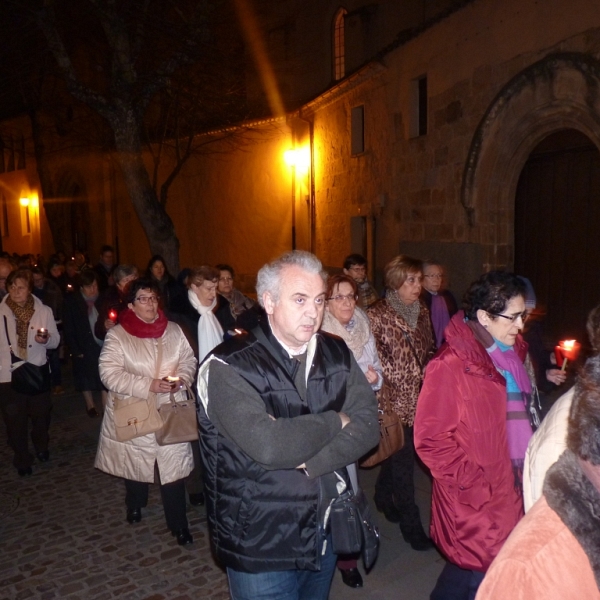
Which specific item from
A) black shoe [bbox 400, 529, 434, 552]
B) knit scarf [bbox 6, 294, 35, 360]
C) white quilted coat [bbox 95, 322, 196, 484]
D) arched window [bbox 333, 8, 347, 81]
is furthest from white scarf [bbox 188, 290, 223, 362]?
arched window [bbox 333, 8, 347, 81]

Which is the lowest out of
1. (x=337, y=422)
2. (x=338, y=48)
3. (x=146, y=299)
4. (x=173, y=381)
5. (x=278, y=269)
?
(x=173, y=381)

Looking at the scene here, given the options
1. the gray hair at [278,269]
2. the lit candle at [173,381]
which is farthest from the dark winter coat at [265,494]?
the lit candle at [173,381]

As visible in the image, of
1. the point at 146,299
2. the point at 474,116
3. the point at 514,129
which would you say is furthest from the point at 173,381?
the point at 474,116

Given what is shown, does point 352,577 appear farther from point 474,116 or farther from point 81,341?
point 474,116

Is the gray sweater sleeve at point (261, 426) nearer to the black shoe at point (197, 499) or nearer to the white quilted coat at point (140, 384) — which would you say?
the white quilted coat at point (140, 384)

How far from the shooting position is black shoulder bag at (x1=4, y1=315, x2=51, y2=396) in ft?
19.5

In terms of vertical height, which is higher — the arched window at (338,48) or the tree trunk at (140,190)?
the arched window at (338,48)

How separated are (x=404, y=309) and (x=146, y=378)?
187 centimetres

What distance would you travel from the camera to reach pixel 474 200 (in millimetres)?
9836

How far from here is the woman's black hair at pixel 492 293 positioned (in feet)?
9.88

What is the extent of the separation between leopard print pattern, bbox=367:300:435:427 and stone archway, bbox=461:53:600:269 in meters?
4.68

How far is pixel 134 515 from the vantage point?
4.88 metres

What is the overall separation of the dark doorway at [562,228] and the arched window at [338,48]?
11.9 metres

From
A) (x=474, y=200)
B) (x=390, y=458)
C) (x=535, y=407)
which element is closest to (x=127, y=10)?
(x=474, y=200)
